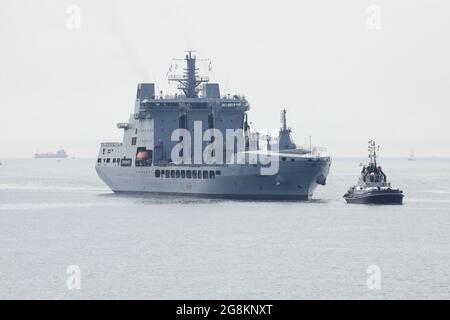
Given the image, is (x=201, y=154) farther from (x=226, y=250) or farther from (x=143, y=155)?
(x=226, y=250)

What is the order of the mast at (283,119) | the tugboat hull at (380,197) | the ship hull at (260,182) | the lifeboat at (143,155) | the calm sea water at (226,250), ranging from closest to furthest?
1. the calm sea water at (226,250)
2. the tugboat hull at (380,197)
3. the ship hull at (260,182)
4. the mast at (283,119)
5. the lifeboat at (143,155)

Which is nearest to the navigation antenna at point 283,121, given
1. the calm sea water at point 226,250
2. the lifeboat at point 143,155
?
the calm sea water at point 226,250

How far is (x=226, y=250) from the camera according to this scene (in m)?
63.8

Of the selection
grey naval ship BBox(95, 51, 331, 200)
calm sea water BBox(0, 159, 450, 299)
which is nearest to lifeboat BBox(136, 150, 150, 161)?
grey naval ship BBox(95, 51, 331, 200)

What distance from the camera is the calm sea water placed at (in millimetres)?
50625

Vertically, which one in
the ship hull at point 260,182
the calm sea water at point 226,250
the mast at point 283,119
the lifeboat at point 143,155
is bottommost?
the calm sea water at point 226,250

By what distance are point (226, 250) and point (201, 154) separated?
1704 inches

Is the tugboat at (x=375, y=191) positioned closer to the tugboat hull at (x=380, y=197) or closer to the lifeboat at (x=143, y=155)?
the tugboat hull at (x=380, y=197)

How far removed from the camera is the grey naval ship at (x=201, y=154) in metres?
97.4

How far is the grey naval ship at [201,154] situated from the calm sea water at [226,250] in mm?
2528

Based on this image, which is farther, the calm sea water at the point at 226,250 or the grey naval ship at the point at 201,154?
the grey naval ship at the point at 201,154

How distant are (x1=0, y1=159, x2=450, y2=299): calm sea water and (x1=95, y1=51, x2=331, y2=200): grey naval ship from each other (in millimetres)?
2528
